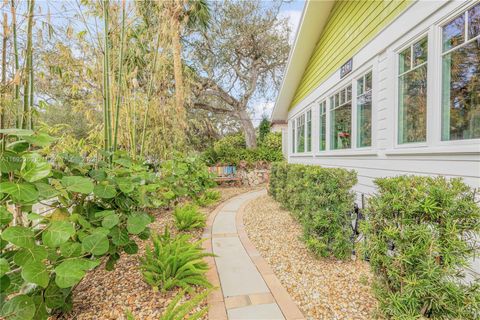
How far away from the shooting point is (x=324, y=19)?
6.18m

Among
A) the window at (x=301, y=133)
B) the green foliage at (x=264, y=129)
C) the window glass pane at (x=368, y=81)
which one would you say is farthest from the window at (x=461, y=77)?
the green foliage at (x=264, y=129)

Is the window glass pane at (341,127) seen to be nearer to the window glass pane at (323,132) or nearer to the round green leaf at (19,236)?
the window glass pane at (323,132)

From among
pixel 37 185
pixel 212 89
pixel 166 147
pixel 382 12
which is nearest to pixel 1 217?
pixel 37 185

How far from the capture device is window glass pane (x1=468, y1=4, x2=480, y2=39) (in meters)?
2.34

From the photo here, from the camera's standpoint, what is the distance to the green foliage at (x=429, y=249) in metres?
1.58

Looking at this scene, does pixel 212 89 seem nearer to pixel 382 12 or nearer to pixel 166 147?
pixel 166 147

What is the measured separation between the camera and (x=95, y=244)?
1.68m

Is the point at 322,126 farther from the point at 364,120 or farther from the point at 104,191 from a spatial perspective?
the point at 104,191

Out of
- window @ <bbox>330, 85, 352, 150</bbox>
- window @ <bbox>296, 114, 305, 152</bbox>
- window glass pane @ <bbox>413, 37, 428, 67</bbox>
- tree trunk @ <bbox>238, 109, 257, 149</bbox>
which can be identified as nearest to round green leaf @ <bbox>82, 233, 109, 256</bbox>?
window glass pane @ <bbox>413, 37, 428, 67</bbox>

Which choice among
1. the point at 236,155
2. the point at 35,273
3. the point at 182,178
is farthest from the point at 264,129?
the point at 35,273

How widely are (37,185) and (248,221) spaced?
407 cm

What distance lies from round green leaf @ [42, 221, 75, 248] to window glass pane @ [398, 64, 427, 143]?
3635 mm

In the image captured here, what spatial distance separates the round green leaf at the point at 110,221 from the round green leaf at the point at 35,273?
477mm

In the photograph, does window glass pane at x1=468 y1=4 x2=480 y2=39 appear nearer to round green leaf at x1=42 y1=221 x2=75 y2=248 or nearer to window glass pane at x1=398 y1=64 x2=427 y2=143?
window glass pane at x1=398 y1=64 x2=427 y2=143
